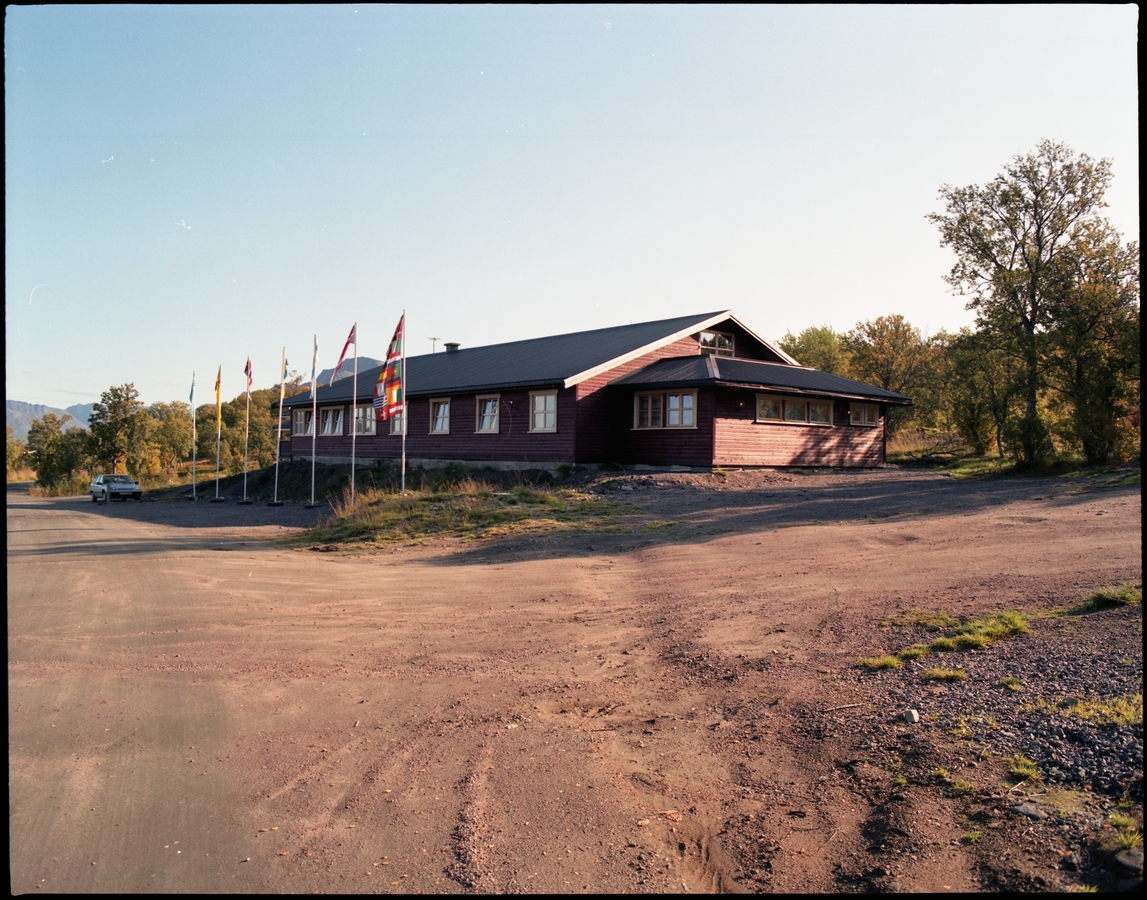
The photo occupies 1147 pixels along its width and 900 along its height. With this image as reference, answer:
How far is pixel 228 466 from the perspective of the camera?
64.4 metres

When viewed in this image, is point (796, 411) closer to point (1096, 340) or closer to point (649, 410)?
point (649, 410)

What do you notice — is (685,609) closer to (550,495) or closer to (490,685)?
(490,685)

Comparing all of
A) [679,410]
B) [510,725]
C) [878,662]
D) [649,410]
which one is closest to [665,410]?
[679,410]

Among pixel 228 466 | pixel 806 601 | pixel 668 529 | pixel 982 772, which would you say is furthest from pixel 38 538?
pixel 228 466

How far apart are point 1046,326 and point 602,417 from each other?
16.2m

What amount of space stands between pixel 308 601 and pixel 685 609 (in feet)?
16.0

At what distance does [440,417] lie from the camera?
113 ft

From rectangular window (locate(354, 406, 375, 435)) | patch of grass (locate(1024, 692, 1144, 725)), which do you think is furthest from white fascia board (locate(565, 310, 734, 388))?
patch of grass (locate(1024, 692, 1144, 725))

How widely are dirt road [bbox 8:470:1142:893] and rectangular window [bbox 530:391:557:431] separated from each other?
16.1 metres

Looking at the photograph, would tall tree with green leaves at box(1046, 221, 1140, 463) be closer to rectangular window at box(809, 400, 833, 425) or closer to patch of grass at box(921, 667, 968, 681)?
rectangular window at box(809, 400, 833, 425)

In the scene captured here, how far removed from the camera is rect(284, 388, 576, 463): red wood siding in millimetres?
28469

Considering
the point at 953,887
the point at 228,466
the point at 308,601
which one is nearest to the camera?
the point at 953,887

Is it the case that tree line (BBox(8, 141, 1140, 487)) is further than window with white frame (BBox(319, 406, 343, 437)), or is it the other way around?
window with white frame (BBox(319, 406, 343, 437))

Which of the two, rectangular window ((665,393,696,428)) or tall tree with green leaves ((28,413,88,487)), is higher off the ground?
rectangular window ((665,393,696,428))
